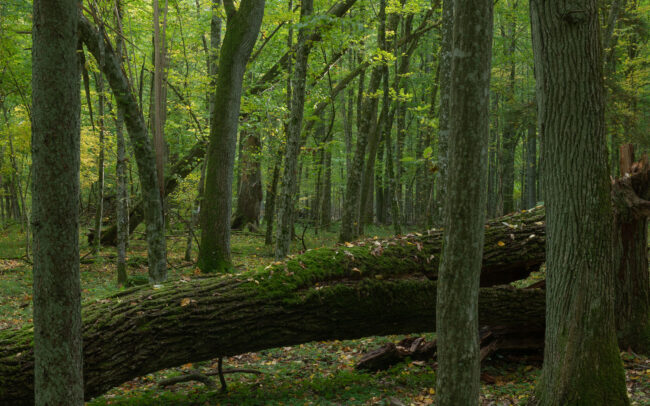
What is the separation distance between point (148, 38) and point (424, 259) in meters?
16.5

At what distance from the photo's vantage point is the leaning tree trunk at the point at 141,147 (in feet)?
20.4

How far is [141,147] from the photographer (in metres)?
6.22

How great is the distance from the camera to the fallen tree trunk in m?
4.21

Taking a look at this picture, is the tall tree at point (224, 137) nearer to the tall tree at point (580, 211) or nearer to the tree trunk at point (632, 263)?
the tall tree at point (580, 211)

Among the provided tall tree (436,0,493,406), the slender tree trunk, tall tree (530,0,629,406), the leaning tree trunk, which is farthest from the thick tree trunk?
the slender tree trunk

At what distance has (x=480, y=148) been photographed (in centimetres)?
294

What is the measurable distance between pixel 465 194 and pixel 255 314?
283cm

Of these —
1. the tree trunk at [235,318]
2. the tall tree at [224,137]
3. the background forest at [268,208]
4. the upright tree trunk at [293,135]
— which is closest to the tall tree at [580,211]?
the background forest at [268,208]

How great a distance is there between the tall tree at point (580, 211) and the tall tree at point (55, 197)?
376cm

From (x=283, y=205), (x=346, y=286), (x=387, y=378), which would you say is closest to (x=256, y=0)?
(x=283, y=205)

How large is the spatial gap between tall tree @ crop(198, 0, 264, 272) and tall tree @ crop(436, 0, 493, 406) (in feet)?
19.7

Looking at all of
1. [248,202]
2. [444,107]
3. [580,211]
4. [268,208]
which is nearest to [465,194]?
[580,211]

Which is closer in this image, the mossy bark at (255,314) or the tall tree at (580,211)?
the tall tree at (580,211)

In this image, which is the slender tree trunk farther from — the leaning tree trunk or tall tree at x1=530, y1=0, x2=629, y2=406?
tall tree at x1=530, y1=0, x2=629, y2=406
